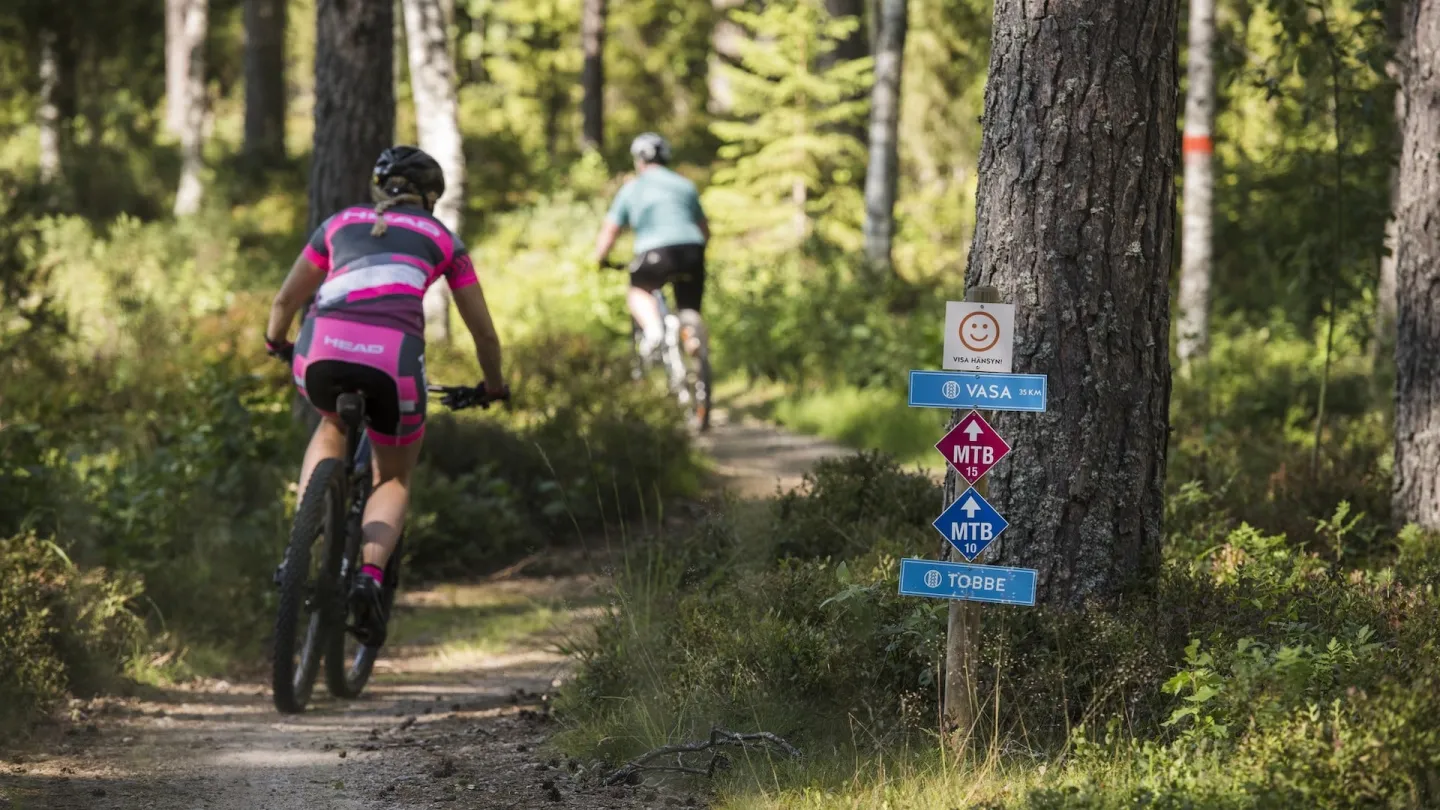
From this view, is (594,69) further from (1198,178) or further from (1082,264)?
(1082,264)

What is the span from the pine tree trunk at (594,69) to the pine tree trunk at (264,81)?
227 inches

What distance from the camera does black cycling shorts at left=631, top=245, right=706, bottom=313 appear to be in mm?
12336

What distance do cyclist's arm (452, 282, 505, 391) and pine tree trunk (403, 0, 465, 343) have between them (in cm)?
693

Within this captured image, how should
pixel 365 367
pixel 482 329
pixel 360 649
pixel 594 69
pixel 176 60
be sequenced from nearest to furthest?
1. pixel 365 367
2. pixel 482 329
3. pixel 360 649
4. pixel 594 69
5. pixel 176 60

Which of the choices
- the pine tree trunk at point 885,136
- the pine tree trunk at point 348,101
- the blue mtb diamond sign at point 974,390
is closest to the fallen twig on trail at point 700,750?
the blue mtb diamond sign at point 974,390

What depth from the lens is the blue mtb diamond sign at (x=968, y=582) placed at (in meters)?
4.70

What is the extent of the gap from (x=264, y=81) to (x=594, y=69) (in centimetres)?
622

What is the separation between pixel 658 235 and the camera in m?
12.3

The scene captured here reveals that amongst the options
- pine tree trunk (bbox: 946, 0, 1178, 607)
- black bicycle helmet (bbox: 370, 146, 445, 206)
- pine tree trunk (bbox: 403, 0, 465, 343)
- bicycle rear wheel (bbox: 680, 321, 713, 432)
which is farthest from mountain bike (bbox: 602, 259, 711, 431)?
pine tree trunk (bbox: 946, 0, 1178, 607)

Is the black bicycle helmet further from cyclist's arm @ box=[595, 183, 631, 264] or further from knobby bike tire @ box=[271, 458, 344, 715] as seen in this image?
cyclist's arm @ box=[595, 183, 631, 264]

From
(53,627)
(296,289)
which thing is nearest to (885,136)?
(296,289)

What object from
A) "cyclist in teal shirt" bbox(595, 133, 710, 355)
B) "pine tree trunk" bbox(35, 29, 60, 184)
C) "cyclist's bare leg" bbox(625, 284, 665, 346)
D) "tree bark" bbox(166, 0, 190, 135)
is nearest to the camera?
"cyclist in teal shirt" bbox(595, 133, 710, 355)

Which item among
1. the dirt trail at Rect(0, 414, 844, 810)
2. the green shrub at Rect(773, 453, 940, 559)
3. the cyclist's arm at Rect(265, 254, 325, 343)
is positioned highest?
the cyclist's arm at Rect(265, 254, 325, 343)

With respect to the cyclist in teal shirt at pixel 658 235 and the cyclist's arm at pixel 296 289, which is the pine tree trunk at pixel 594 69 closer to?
the cyclist in teal shirt at pixel 658 235
